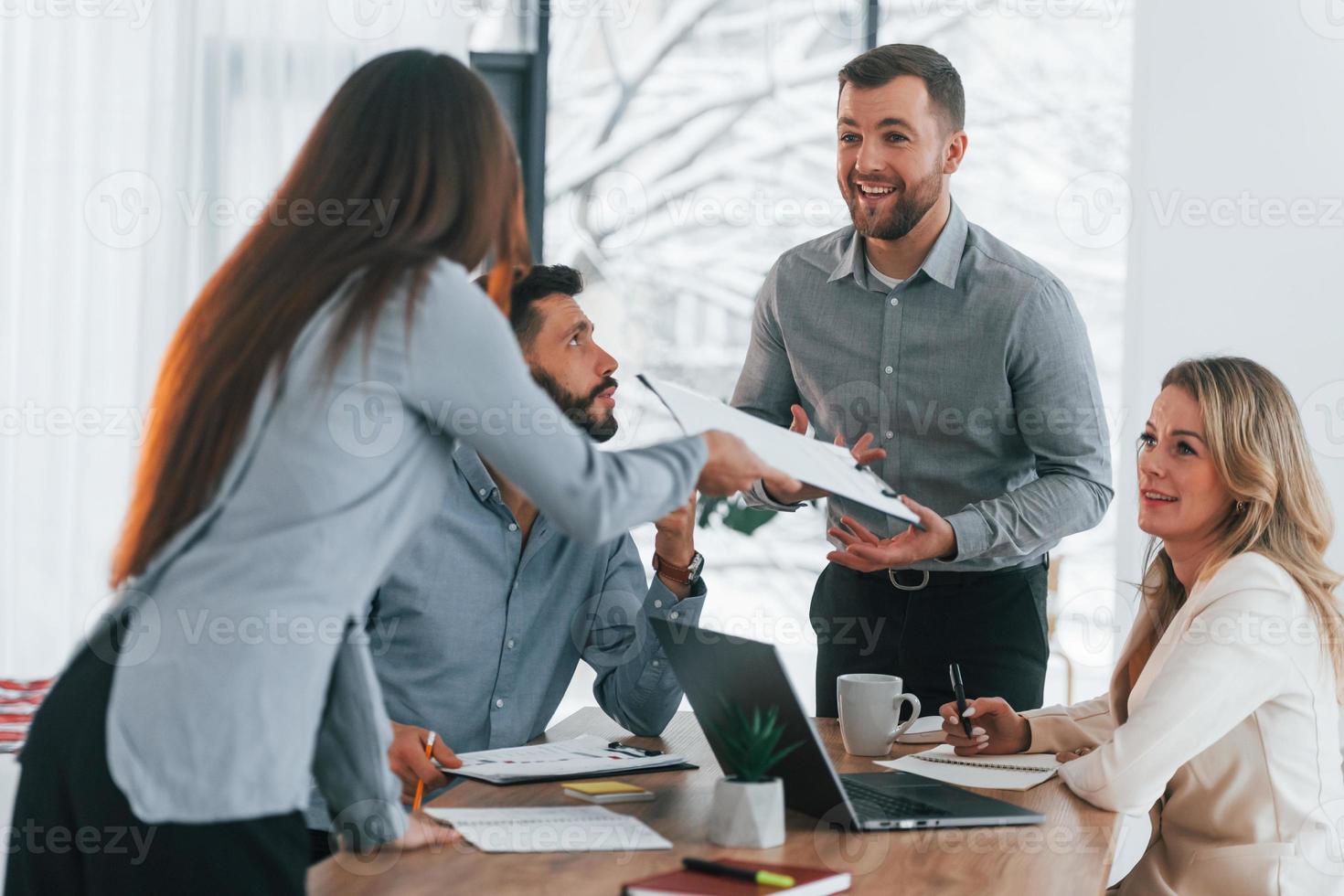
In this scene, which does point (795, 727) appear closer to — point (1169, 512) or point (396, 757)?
point (396, 757)

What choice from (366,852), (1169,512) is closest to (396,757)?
(366,852)

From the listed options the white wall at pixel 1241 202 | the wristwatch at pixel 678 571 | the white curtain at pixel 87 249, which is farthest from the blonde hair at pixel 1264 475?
the white curtain at pixel 87 249

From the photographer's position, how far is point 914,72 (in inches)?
89.3

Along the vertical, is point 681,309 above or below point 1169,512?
above

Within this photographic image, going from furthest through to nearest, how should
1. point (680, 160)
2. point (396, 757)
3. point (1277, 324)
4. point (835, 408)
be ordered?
point (680, 160) < point (1277, 324) < point (835, 408) < point (396, 757)

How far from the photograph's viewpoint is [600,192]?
13.8ft

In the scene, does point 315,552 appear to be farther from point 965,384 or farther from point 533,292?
point 965,384

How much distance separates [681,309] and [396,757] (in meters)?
2.74

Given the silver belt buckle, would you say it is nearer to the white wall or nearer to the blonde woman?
the blonde woman

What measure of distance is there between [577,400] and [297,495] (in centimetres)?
101

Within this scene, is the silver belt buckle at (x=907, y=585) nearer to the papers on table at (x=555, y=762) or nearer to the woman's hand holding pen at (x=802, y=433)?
the woman's hand holding pen at (x=802, y=433)

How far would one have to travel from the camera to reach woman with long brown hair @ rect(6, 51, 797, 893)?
106cm

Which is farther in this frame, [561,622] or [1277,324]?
[1277,324]

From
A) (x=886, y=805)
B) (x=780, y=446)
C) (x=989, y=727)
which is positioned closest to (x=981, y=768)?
(x=989, y=727)
